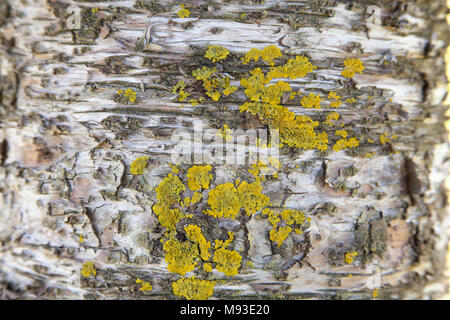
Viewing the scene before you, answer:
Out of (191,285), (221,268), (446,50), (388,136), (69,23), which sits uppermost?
(69,23)

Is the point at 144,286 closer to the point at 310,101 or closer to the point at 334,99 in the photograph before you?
the point at 310,101

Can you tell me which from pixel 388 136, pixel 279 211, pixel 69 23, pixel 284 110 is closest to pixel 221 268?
pixel 279 211

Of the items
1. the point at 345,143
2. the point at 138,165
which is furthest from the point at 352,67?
the point at 138,165

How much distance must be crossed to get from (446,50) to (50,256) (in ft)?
11.1

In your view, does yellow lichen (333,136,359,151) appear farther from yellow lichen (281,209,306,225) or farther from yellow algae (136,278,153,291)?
yellow algae (136,278,153,291)

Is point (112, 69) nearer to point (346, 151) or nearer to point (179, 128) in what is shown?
point (179, 128)

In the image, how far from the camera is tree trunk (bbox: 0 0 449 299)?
1.74 metres

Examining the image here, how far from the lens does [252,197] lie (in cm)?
175

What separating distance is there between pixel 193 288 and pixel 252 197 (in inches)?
32.6

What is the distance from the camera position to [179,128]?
177cm

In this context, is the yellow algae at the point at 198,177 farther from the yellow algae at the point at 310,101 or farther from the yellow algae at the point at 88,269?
the yellow algae at the point at 88,269

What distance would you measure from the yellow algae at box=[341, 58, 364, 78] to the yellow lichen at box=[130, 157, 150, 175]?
1635 millimetres

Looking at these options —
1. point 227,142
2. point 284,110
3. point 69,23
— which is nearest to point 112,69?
point 69,23

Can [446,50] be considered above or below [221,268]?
above
